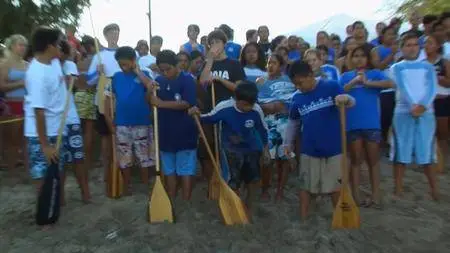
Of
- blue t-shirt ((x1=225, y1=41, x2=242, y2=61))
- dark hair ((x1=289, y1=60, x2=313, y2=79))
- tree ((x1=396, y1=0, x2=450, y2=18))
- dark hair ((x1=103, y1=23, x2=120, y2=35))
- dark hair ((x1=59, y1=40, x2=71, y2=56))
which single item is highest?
tree ((x1=396, y1=0, x2=450, y2=18))

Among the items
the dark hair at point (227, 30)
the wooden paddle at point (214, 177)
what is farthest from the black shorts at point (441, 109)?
the dark hair at point (227, 30)

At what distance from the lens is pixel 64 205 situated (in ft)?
20.5

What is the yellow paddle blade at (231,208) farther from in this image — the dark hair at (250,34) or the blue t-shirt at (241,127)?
the dark hair at (250,34)

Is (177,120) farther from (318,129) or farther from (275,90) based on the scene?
(318,129)

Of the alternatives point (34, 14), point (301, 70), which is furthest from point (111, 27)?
point (34, 14)

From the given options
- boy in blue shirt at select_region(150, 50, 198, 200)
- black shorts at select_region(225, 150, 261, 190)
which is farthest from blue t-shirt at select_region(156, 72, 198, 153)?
black shorts at select_region(225, 150, 261, 190)

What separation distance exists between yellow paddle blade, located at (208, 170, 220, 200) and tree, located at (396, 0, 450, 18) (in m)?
7.02

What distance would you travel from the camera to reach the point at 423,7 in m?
13.2

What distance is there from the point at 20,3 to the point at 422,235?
13148mm

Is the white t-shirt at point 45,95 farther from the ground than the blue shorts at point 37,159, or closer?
farther from the ground

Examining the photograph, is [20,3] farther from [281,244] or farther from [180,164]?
[281,244]

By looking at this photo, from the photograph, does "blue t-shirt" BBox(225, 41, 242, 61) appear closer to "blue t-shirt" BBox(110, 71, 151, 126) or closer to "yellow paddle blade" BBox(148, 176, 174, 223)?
"blue t-shirt" BBox(110, 71, 151, 126)

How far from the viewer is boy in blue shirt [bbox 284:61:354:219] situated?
5.28 m

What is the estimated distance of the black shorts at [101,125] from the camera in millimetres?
6844
